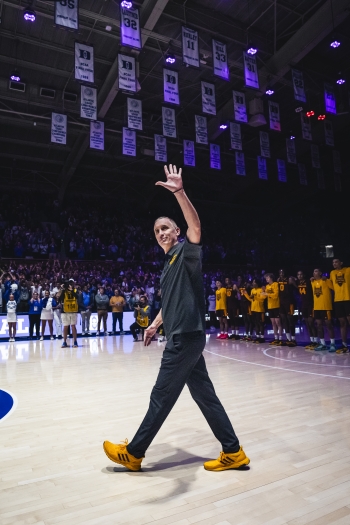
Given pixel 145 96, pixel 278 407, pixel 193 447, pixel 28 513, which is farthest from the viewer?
pixel 145 96

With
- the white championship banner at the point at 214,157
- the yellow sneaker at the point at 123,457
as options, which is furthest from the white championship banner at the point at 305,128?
the yellow sneaker at the point at 123,457

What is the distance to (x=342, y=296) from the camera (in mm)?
8258

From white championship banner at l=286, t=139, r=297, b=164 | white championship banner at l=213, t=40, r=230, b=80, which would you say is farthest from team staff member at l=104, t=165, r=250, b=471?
white championship banner at l=286, t=139, r=297, b=164

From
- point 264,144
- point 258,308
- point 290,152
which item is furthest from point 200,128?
point 258,308

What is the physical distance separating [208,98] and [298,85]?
343 cm

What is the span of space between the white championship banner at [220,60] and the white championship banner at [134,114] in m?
3.56

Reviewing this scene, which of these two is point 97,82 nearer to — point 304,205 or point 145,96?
point 145,96

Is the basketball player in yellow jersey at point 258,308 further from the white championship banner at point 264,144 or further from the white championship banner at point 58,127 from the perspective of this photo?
the white championship banner at point 58,127

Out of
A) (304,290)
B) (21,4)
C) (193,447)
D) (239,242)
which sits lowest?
(193,447)

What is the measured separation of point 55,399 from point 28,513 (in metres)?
2.89

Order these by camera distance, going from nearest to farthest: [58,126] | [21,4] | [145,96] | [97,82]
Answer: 1. [21,4]
2. [58,126]
3. [97,82]
4. [145,96]

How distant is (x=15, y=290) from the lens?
13.1 metres

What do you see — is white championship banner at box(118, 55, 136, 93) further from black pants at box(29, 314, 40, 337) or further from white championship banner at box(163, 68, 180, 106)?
black pants at box(29, 314, 40, 337)

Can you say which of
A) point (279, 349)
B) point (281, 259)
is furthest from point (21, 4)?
point (281, 259)
